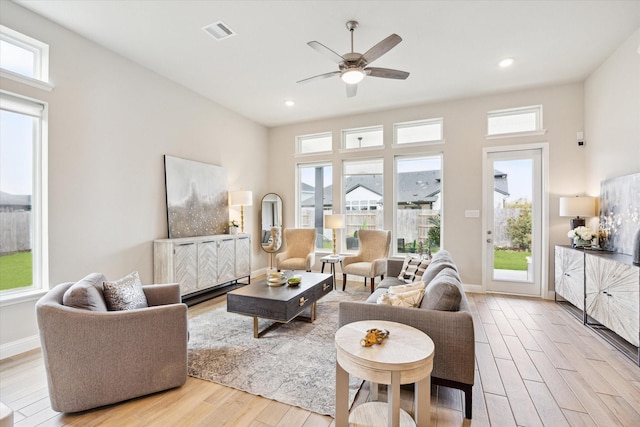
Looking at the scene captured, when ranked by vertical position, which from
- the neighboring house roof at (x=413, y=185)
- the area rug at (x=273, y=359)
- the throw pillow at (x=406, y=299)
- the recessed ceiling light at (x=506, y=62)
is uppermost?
the recessed ceiling light at (x=506, y=62)

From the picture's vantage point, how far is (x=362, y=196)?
18.1 feet

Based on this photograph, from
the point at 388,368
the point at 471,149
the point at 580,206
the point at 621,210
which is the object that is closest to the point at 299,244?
the point at 471,149

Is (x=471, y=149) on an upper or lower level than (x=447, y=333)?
upper

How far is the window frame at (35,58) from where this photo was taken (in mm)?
2566

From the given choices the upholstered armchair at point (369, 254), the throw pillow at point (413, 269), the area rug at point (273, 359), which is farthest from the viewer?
the upholstered armchair at point (369, 254)

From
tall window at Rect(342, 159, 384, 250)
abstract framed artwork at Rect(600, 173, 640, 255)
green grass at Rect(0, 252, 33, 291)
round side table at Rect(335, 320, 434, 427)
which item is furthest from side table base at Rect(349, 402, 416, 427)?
tall window at Rect(342, 159, 384, 250)

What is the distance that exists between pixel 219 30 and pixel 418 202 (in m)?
3.92

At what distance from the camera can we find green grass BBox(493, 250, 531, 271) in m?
4.45

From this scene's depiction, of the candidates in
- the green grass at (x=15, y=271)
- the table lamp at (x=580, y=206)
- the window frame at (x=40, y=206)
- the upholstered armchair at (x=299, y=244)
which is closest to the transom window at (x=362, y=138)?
the upholstered armchair at (x=299, y=244)

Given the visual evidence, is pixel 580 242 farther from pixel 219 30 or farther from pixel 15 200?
pixel 15 200

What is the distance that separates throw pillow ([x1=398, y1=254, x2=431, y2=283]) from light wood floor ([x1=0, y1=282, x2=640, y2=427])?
883 millimetres

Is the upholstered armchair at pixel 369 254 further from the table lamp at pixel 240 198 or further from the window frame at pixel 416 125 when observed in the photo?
the table lamp at pixel 240 198

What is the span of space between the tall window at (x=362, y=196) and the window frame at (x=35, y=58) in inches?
168

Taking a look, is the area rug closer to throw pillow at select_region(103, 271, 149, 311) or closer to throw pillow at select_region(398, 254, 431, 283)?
throw pillow at select_region(103, 271, 149, 311)
